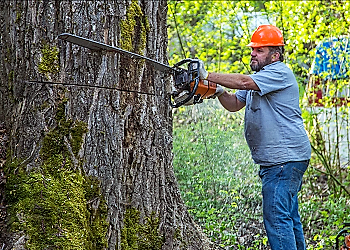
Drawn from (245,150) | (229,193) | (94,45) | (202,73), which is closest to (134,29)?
(94,45)

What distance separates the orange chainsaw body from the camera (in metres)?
3.34

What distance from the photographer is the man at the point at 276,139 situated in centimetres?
348

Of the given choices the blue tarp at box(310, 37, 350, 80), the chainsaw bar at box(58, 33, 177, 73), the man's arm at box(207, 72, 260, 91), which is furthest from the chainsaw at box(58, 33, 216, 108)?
the blue tarp at box(310, 37, 350, 80)

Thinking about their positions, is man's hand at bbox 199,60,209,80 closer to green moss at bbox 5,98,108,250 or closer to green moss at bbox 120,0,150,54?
green moss at bbox 120,0,150,54

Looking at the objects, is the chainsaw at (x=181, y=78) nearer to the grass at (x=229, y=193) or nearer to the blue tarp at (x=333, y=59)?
the grass at (x=229, y=193)

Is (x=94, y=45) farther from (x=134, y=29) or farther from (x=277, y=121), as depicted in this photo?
(x=277, y=121)

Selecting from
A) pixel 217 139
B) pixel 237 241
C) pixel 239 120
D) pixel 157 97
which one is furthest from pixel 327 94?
pixel 157 97

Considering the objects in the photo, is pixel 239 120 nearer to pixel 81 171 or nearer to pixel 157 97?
pixel 157 97

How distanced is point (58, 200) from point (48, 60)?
32.9 inches

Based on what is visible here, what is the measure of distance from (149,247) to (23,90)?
129cm

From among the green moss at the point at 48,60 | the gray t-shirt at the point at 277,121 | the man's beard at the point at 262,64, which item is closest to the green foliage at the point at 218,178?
the gray t-shirt at the point at 277,121

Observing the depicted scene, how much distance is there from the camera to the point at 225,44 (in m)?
7.58

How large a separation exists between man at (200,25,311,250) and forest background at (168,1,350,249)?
163 cm

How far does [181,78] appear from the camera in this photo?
10.2 ft
